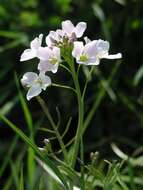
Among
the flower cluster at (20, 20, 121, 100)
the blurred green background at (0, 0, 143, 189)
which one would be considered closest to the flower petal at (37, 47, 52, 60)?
the flower cluster at (20, 20, 121, 100)

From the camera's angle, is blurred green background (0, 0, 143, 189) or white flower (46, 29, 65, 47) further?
blurred green background (0, 0, 143, 189)

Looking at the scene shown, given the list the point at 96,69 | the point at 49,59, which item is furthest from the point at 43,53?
the point at 96,69

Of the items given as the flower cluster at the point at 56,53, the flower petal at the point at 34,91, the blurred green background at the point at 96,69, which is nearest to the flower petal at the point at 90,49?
the flower cluster at the point at 56,53

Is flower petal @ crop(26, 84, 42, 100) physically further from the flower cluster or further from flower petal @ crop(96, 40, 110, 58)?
flower petal @ crop(96, 40, 110, 58)

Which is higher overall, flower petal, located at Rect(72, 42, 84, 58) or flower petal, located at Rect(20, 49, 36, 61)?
flower petal, located at Rect(20, 49, 36, 61)

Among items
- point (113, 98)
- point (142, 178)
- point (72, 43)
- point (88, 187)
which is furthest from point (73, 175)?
point (113, 98)

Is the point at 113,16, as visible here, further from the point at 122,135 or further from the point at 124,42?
the point at 122,135
